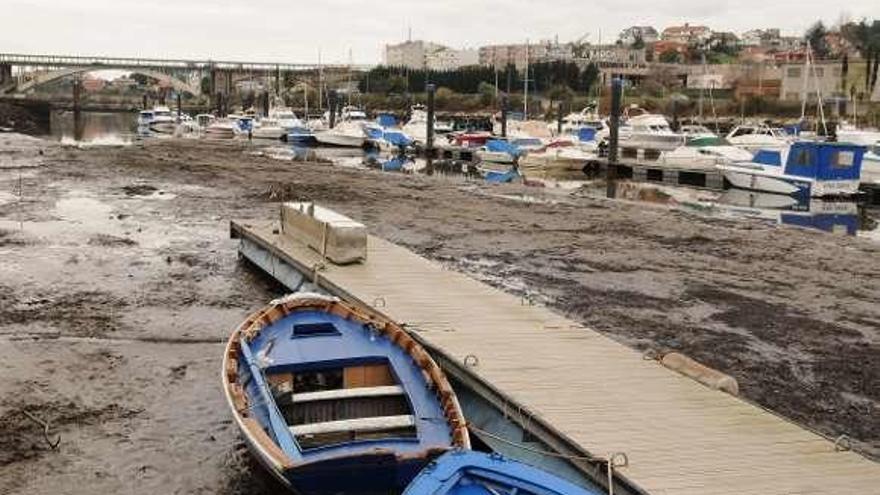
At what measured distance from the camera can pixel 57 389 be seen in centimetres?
1096

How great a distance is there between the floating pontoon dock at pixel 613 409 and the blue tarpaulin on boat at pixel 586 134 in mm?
52169

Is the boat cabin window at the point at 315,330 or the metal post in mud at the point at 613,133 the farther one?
the metal post in mud at the point at 613,133

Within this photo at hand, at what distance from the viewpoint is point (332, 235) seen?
15156 millimetres

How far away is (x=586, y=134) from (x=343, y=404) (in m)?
57.6

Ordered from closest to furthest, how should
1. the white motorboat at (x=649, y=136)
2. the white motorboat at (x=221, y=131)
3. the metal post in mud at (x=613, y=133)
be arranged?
the metal post in mud at (x=613, y=133), the white motorboat at (x=649, y=136), the white motorboat at (x=221, y=131)

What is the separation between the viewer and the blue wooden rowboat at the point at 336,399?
7.09m

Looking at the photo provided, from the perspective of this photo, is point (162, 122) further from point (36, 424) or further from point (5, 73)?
point (36, 424)

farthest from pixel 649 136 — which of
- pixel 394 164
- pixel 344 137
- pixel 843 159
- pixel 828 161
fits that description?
pixel 344 137


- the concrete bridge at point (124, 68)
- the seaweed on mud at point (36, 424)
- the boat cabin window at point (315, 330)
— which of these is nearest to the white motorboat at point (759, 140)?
the boat cabin window at point (315, 330)

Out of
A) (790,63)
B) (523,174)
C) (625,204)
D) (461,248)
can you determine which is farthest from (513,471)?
(790,63)

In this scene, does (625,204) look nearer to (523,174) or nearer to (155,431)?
(523,174)

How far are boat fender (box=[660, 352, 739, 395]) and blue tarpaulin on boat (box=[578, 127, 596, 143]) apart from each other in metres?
54.4

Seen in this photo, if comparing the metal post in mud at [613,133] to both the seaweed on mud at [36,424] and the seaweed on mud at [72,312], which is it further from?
the seaweed on mud at [36,424]

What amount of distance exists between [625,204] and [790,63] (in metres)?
85.1
